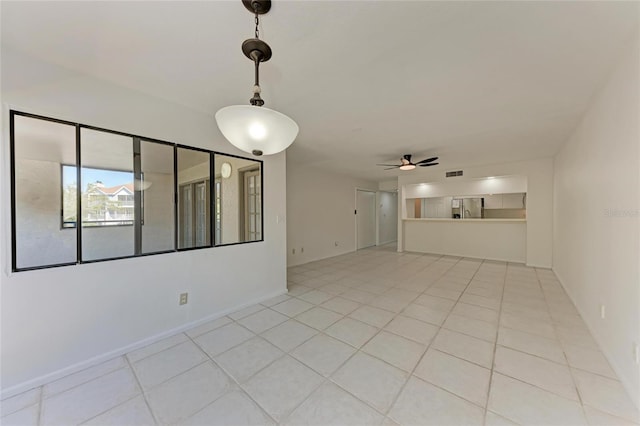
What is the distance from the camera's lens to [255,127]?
113 cm

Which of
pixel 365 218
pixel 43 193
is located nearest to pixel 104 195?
pixel 43 193

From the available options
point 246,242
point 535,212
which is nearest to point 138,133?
point 246,242

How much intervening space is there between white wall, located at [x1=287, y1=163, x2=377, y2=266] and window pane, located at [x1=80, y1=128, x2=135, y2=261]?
313cm

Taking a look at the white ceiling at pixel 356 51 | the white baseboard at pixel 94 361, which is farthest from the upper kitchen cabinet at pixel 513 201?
the white baseboard at pixel 94 361

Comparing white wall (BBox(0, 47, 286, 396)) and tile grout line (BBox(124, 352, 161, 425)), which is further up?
Result: white wall (BBox(0, 47, 286, 396))

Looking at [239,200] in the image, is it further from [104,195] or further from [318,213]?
[318,213]

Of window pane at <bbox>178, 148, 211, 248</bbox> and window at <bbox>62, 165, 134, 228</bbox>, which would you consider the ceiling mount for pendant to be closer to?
window pane at <bbox>178, 148, 211, 248</bbox>

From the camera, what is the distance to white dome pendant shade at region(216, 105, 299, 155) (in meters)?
1.09

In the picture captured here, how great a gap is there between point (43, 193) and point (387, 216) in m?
8.30

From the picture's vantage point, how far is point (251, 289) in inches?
116

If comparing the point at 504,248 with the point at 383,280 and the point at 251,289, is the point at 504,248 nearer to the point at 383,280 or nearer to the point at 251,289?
the point at 383,280

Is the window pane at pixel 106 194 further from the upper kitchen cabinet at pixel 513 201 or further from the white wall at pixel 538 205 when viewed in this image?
the upper kitchen cabinet at pixel 513 201

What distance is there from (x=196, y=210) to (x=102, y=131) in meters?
1.00

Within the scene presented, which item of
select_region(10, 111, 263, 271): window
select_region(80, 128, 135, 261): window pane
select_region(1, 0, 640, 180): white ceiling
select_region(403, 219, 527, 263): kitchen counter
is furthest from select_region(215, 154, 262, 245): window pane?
select_region(403, 219, 527, 263): kitchen counter
